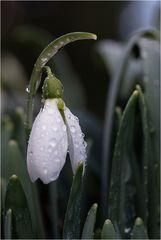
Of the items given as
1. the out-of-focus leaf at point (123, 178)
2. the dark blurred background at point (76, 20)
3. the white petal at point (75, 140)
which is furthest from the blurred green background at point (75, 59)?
the white petal at point (75, 140)

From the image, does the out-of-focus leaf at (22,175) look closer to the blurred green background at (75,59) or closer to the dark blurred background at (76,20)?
the blurred green background at (75,59)

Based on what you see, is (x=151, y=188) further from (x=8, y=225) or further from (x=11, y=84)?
(x=11, y=84)

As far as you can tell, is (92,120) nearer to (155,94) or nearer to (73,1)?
(155,94)

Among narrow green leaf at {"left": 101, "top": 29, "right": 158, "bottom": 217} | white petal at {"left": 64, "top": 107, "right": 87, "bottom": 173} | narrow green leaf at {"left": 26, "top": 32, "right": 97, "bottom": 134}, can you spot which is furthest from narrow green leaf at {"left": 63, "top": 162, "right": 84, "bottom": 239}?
narrow green leaf at {"left": 101, "top": 29, "right": 158, "bottom": 217}

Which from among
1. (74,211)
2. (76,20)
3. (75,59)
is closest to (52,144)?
(74,211)

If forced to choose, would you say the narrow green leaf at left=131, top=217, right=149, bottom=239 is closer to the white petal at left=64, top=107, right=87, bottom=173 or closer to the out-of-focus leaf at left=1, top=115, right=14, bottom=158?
the white petal at left=64, top=107, right=87, bottom=173

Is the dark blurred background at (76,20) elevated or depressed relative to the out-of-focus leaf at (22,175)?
elevated
